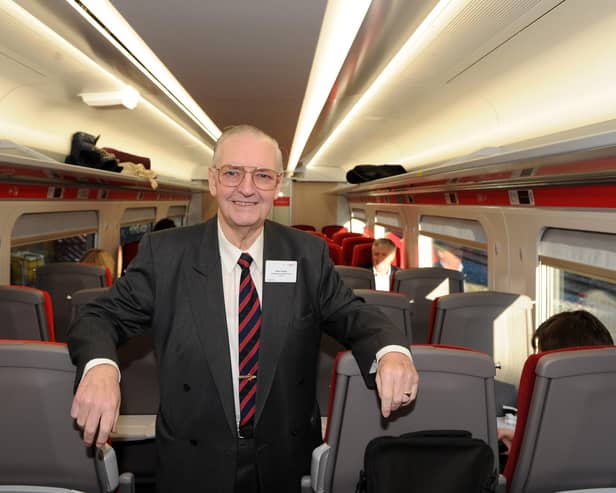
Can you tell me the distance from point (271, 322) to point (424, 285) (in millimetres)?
3441

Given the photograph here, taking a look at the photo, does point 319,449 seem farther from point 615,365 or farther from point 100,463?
point 615,365

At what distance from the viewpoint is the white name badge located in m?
2.29

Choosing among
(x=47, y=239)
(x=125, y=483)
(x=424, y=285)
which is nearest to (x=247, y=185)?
(x=125, y=483)

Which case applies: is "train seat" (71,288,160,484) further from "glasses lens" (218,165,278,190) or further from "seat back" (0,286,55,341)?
"glasses lens" (218,165,278,190)

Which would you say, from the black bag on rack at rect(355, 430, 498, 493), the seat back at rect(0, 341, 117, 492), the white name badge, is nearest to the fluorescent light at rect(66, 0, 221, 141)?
the white name badge

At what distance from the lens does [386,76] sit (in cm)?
483

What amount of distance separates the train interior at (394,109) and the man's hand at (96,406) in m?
0.57

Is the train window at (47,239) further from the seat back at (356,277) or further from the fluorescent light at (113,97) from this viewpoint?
the seat back at (356,277)

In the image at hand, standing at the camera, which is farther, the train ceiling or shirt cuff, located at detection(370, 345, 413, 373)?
the train ceiling

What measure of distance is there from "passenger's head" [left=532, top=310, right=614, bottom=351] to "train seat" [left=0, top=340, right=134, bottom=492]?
6.89 ft

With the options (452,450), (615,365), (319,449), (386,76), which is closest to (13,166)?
(386,76)

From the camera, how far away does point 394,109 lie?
20.2ft

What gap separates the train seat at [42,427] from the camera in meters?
1.94

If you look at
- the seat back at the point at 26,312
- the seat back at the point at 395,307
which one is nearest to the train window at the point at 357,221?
the seat back at the point at 395,307
